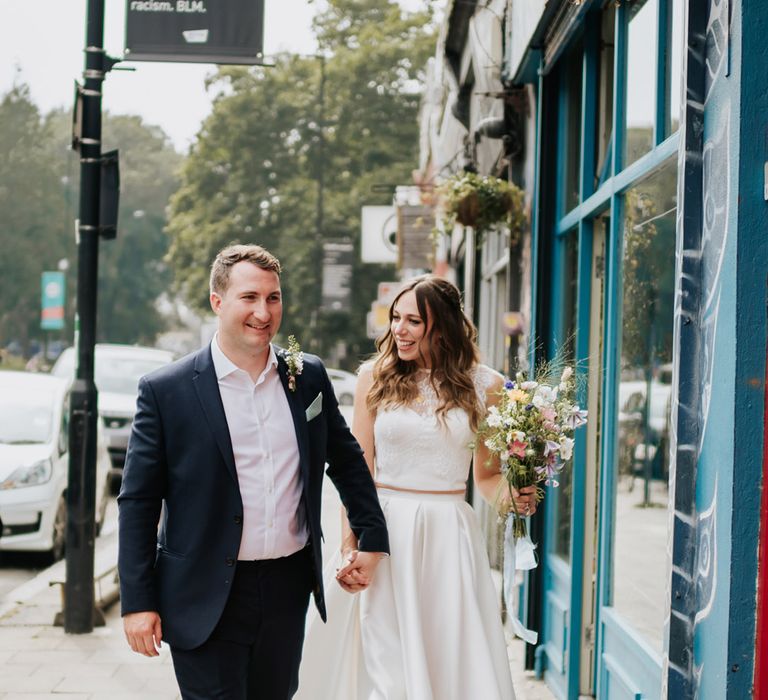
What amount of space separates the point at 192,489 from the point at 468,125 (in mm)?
11130

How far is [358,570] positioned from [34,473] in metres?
6.25

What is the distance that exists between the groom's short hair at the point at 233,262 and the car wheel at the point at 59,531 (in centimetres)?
672

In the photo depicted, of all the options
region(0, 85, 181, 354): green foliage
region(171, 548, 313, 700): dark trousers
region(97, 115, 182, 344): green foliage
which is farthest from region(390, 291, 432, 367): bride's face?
region(97, 115, 182, 344): green foliage

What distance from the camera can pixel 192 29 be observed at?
7.33 m

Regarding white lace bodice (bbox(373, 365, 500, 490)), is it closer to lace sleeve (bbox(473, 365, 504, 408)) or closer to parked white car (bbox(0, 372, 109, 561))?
lace sleeve (bbox(473, 365, 504, 408))

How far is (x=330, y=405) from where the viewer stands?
400cm

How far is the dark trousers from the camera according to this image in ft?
11.7

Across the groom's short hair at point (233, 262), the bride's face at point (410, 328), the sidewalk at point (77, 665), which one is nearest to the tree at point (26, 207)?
the sidewalk at point (77, 665)

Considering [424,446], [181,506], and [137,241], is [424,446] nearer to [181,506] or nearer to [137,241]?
[181,506]

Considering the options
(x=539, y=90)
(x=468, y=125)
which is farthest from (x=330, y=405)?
(x=468, y=125)

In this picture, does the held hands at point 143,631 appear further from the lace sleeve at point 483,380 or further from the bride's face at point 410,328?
the lace sleeve at point 483,380

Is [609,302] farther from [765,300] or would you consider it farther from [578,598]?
[765,300]

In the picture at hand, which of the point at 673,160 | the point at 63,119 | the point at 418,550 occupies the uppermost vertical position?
the point at 63,119

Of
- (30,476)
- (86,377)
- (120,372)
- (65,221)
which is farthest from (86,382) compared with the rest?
(65,221)
